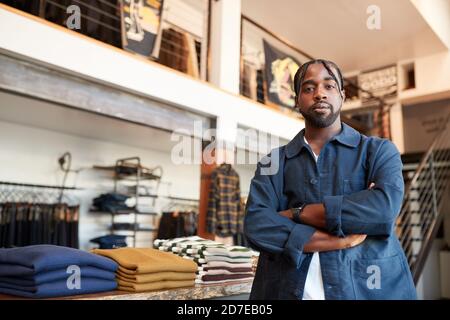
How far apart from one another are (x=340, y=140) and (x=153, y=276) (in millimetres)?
832

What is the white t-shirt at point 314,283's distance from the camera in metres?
0.87

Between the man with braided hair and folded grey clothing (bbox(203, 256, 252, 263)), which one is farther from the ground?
the man with braided hair

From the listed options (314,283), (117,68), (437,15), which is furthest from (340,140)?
(437,15)

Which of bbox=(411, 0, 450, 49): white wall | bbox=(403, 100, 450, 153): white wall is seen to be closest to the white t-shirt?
bbox=(411, 0, 450, 49): white wall

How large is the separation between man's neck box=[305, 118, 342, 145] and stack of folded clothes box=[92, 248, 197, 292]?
2.48 ft

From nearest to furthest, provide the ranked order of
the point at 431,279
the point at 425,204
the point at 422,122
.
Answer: the point at 425,204
the point at 431,279
the point at 422,122

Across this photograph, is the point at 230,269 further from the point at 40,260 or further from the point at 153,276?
the point at 40,260

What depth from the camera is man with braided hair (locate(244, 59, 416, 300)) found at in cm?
87

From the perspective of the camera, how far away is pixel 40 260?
1203 millimetres

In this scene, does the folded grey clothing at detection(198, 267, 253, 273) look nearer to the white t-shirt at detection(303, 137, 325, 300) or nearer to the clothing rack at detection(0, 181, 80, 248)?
the white t-shirt at detection(303, 137, 325, 300)

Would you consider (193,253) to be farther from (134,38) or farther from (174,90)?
(134,38)

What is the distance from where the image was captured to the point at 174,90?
3.80m

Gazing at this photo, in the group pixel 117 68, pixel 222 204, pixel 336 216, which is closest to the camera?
pixel 336 216
